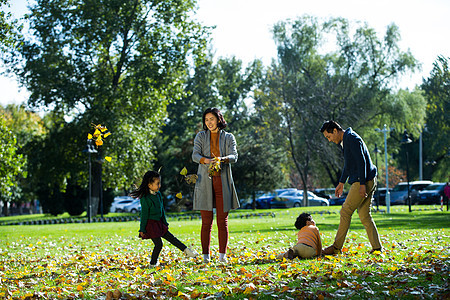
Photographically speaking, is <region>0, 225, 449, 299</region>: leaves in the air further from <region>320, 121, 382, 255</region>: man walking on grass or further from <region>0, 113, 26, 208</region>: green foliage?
<region>0, 113, 26, 208</region>: green foliage

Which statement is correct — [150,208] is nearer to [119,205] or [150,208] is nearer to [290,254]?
[290,254]

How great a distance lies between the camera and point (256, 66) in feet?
200

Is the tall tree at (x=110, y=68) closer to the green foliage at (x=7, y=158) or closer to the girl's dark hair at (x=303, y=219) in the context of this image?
the green foliage at (x=7, y=158)

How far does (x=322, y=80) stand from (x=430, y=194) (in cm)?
1151

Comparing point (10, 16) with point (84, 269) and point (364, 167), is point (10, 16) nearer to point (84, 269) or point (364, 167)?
point (84, 269)

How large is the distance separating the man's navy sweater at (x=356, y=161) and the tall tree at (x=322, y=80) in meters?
32.3

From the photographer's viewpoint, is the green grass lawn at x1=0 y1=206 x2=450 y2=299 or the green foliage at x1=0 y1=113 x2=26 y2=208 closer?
the green grass lawn at x1=0 y1=206 x2=450 y2=299

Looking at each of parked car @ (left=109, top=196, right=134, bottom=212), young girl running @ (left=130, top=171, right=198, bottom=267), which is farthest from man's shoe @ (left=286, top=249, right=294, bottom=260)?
parked car @ (left=109, top=196, right=134, bottom=212)

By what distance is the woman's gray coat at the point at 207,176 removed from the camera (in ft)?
25.2

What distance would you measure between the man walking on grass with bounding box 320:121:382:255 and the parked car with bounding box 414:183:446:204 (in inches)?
1391

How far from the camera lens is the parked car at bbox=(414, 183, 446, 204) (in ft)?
135

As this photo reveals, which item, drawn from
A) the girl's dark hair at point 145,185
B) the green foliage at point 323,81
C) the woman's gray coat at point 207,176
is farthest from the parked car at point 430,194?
the girl's dark hair at point 145,185

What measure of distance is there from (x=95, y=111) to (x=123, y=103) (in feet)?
6.70

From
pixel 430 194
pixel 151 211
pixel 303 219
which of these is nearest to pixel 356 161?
pixel 303 219
